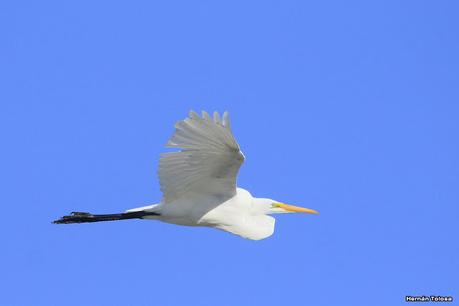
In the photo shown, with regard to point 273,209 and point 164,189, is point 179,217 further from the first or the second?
point 273,209

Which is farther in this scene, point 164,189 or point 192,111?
point 164,189

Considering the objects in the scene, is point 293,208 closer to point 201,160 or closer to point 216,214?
point 216,214

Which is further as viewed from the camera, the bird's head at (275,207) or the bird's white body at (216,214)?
the bird's head at (275,207)

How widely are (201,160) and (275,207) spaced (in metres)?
1.76

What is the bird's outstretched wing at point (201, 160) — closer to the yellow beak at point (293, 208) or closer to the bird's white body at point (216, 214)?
the bird's white body at point (216, 214)

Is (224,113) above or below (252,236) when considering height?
above

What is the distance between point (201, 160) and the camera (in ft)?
28.4

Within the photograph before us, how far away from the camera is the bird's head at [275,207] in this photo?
32.3ft

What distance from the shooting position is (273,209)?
393 inches

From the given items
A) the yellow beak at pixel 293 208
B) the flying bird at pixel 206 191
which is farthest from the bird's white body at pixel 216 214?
the yellow beak at pixel 293 208

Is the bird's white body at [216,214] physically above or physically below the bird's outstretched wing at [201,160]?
below

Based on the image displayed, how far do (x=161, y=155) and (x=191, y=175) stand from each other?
0.58 meters

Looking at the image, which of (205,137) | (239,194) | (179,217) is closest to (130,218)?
(179,217)

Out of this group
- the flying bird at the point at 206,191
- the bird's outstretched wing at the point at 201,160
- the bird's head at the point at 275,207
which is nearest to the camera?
the bird's outstretched wing at the point at 201,160
